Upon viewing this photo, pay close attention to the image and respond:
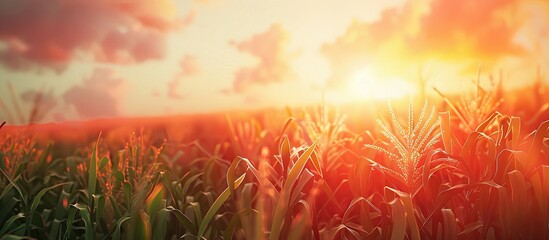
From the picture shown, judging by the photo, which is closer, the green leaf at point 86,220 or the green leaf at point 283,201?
the green leaf at point 283,201

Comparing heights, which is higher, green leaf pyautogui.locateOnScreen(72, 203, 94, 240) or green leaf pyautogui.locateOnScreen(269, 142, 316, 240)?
green leaf pyautogui.locateOnScreen(269, 142, 316, 240)

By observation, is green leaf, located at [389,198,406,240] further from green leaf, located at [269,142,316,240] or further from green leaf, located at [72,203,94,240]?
green leaf, located at [72,203,94,240]

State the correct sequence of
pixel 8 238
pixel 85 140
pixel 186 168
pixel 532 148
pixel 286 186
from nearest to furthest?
pixel 286 186 < pixel 532 148 < pixel 8 238 < pixel 186 168 < pixel 85 140

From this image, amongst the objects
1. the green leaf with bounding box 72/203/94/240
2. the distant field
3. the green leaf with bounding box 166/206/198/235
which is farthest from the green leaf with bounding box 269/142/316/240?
the green leaf with bounding box 72/203/94/240

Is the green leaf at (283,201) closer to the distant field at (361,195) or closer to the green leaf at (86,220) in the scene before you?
the distant field at (361,195)

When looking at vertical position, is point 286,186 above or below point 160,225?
above

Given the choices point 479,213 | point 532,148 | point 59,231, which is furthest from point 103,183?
point 532,148

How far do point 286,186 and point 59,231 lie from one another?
1.87 meters

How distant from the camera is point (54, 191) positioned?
451cm

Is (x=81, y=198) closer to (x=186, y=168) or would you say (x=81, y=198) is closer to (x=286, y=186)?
(x=186, y=168)

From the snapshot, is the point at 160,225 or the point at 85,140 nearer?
the point at 160,225

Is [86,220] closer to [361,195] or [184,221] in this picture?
[184,221]

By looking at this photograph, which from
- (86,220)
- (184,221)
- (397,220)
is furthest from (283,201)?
(86,220)

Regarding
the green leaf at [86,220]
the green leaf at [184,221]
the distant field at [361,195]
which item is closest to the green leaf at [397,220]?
the distant field at [361,195]
